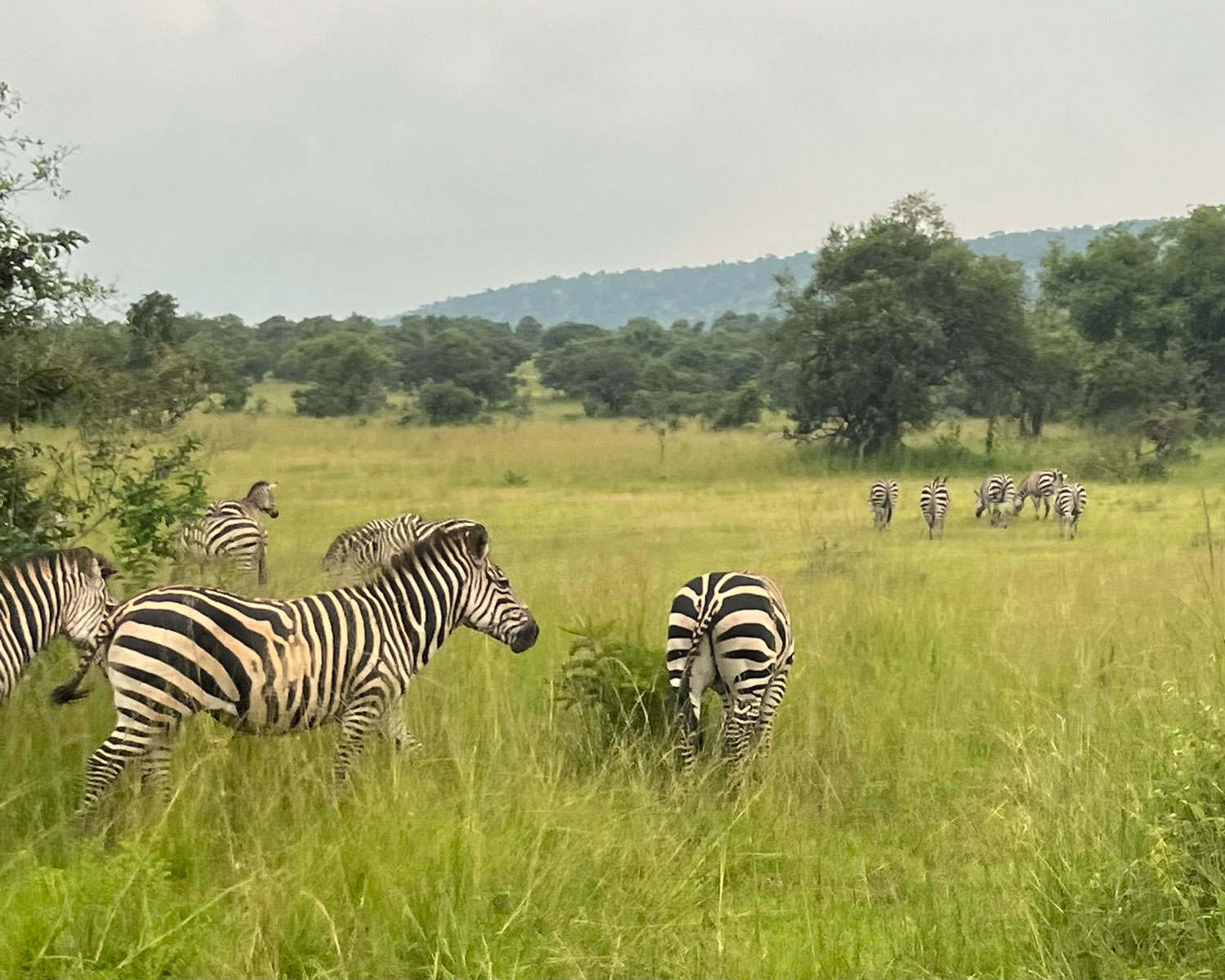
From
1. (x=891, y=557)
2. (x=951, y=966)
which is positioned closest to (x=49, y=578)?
(x=951, y=966)

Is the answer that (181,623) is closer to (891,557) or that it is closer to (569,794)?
(569,794)

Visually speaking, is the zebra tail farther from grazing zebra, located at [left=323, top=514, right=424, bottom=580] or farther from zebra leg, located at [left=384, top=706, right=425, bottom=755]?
grazing zebra, located at [left=323, top=514, right=424, bottom=580]

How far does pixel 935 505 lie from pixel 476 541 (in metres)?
11.1

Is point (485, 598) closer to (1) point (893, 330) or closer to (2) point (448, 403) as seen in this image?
(1) point (893, 330)

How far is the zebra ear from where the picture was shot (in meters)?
5.16

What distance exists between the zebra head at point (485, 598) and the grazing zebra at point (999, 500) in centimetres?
1275

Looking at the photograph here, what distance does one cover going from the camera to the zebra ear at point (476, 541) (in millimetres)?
5156

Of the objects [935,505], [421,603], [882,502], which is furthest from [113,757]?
[882,502]

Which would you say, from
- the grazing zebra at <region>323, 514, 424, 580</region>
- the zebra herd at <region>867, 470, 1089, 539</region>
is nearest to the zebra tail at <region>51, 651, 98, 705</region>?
the grazing zebra at <region>323, 514, 424, 580</region>

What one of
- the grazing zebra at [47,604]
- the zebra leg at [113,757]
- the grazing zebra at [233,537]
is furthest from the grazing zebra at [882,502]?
the zebra leg at [113,757]

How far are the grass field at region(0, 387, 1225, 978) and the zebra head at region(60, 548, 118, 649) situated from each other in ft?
1.11

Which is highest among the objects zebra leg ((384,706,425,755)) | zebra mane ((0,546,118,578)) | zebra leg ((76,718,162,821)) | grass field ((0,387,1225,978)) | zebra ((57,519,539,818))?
zebra mane ((0,546,118,578))

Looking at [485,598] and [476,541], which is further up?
[476,541]

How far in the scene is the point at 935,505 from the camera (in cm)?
1526
